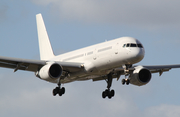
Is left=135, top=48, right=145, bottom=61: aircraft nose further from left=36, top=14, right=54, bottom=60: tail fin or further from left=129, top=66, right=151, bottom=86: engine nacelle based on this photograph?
left=36, top=14, right=54, bottom=60: tail fin

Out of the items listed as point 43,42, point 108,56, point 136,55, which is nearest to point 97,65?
point 108,56

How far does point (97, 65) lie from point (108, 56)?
181 cm

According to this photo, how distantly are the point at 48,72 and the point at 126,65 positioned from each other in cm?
841

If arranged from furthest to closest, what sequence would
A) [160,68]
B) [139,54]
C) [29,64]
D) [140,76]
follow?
1. [160,68]
2. [140,76]
3. [29,64]
4. [139,54]

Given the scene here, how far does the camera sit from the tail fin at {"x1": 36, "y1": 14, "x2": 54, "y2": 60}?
206 ft

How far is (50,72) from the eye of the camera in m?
48.2

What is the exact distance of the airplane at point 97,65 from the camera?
4603 centimetres

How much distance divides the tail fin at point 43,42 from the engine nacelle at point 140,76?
13670 mm

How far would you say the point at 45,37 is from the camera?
66.1m

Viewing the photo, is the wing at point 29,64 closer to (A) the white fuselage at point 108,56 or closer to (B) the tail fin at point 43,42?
(A) the white fuselage at point 108,56

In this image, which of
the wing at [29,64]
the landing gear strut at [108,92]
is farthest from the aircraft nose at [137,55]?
the landing gear strut at [108,92]

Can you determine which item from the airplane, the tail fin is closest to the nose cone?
the airplane

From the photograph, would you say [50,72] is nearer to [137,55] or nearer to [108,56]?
[108,56]

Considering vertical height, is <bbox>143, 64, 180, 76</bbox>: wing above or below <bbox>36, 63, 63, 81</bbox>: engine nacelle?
above
